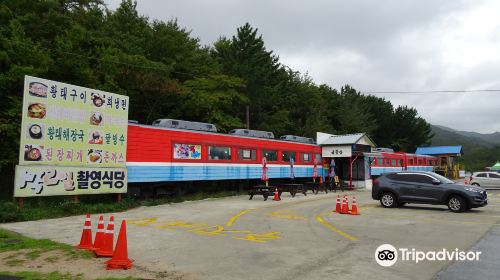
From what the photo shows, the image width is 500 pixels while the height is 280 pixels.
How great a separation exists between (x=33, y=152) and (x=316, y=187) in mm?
18368

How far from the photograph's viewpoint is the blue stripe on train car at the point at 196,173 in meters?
19.2

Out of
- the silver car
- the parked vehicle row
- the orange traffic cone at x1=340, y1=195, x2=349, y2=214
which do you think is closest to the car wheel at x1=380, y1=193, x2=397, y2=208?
the parked vehicle row

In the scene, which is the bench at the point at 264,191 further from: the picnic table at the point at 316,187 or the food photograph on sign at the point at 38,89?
the food photograph on sign at the point at 38,89

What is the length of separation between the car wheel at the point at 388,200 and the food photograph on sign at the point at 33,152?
13900 mm

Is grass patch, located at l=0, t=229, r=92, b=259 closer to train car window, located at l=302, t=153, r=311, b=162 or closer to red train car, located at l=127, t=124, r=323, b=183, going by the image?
red train car, located at l=127, t=124, r=323, b=183

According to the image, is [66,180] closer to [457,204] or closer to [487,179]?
[457,204]

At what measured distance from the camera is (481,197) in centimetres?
1659

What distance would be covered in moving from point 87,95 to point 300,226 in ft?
32.7

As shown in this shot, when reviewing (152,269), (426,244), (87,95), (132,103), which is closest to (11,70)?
(87,95)

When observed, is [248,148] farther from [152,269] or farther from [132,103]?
[152,269]

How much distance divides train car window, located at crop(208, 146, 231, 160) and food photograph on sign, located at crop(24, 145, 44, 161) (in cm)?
970

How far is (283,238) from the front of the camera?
34.1ft

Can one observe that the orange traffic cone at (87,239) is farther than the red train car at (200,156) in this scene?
No

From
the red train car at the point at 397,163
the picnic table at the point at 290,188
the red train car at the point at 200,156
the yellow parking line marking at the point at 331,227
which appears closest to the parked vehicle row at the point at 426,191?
the yellow parking line marking at the point at 331,227
